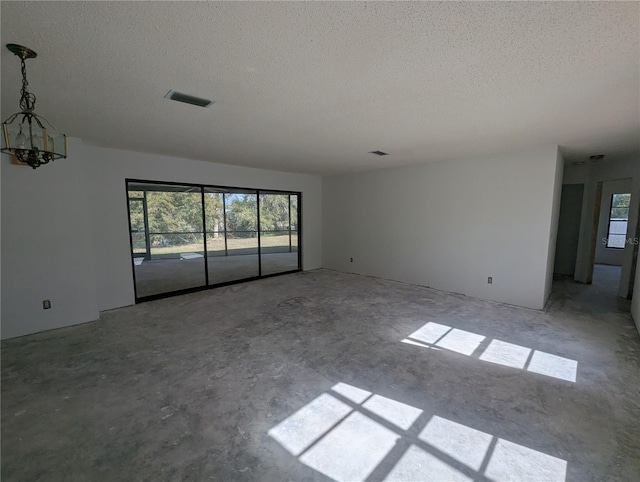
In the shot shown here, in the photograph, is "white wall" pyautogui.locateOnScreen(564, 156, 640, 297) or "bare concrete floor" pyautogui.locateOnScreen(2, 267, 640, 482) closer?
"bare concrete floor" pyautogui.locateOnScreen(2, 267, 640, 482)

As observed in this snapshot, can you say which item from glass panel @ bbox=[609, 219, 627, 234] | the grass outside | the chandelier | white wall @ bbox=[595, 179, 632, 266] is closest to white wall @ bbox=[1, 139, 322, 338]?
the chandelier

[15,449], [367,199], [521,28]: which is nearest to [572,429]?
[521,28]

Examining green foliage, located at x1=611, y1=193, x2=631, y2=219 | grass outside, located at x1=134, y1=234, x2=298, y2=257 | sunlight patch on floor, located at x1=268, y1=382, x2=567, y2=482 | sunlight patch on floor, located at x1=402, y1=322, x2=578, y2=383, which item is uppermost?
green foliage, located at x1=611, y1=193, x2=631, y2=219

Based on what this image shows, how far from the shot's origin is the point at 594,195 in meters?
5.25

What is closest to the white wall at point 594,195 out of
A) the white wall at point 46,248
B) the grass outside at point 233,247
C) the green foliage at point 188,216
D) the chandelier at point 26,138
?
the green foliage at point 188,216

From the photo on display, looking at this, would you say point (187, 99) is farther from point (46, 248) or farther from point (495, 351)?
point (495, 351)

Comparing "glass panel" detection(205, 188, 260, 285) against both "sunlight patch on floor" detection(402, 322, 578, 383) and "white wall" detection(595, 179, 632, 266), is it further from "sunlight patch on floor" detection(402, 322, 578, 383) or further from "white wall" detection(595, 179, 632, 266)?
"white wall" detection(595, 179, 632, 266)

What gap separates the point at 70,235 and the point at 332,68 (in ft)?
12.6

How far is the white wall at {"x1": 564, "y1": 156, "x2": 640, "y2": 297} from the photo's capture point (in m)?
4.52

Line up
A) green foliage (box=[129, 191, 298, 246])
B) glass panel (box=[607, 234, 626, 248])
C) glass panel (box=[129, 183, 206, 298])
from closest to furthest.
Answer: glass panel (box=[607, 234, 626, 248]) < glass panel (box=[129, 183, 206, 298]) < green foliage (box=[129, 191, 298, 246])

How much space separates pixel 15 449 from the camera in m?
1.69

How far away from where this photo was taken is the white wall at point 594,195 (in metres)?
4.52

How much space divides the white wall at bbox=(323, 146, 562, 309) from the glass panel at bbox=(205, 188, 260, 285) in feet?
8.58

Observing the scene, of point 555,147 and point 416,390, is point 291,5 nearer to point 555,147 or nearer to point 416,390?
point 416,390
